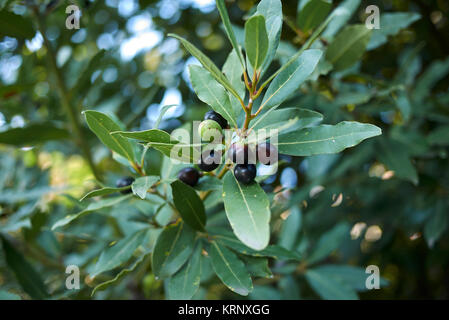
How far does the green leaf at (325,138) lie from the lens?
2.81 ft

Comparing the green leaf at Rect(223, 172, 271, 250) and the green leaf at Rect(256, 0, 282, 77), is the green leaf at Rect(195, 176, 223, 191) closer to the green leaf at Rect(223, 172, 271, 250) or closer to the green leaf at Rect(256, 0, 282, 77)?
the green leaf at Rect(223, 172, 271, 250)

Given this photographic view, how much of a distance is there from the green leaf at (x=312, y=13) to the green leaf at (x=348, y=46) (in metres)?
0.09

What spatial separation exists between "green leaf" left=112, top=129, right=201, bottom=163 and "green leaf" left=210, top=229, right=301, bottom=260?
367mm

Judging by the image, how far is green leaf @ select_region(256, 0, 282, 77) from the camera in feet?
3.02

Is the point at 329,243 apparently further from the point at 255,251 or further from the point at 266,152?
the point at 266,152

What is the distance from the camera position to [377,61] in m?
2.44

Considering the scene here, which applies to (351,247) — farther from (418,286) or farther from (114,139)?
(114,139)

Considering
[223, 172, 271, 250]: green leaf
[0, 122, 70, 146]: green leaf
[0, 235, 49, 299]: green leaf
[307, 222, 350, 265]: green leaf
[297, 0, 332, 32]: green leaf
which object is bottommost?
[307, 222, 350, 265]: green leaf

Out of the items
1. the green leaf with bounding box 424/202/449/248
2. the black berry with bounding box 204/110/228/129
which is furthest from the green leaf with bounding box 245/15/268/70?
the green leaf with bounding box 424/202/449/248

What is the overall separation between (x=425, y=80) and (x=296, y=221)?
0.95 m

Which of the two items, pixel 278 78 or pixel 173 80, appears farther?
pixel 173 80

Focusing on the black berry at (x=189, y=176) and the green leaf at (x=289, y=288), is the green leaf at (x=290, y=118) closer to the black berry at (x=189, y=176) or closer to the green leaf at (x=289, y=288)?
the black berry at (x=189, y=176)

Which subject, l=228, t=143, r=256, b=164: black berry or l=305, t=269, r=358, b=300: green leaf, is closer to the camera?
l=228, t=143, r=256, b=164: black berry

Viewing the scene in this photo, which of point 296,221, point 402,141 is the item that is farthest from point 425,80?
point 296,221
